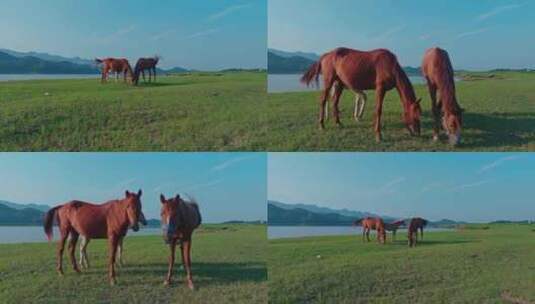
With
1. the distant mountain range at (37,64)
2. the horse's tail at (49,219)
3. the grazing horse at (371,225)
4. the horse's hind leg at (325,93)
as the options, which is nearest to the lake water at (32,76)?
the distant mountain range at (37,64)

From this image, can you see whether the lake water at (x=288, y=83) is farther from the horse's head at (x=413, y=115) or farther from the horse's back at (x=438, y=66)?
the horse's head at (x=413, y=115)

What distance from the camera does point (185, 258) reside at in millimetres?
4770

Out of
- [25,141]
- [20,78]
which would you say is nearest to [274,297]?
[25,141]

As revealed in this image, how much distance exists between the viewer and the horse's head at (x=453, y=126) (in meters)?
4.94

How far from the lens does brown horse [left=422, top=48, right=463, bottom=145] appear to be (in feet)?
16.3

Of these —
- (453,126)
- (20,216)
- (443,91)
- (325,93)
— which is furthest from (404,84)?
(20,216)

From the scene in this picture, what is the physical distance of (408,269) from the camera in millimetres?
5215

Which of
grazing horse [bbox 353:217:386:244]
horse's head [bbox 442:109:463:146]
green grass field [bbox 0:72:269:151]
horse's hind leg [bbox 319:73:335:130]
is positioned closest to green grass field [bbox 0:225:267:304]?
green grass field [bbox 0:72:269:151]

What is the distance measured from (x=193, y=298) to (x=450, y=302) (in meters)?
2.29

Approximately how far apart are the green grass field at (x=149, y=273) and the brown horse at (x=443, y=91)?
1944 mm

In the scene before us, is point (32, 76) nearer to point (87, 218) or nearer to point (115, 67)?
point (115, 67)

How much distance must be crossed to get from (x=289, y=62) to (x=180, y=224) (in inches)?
76.3

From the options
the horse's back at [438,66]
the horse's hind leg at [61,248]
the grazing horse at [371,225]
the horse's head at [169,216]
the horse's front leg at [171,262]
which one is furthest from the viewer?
the grazing horse at [371,225]

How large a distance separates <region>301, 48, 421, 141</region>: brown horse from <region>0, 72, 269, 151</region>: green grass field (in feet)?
2.47
